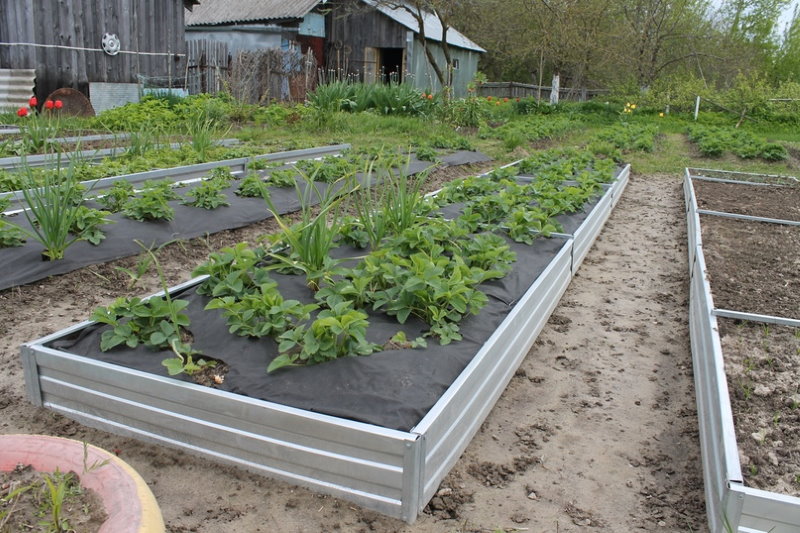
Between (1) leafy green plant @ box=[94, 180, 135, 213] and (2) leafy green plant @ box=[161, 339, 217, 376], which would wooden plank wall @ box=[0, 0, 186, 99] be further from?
(2) leafy green plant @ box=[161, 339, 217, 376]

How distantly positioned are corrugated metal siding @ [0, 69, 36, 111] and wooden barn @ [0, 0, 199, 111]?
0.43ft

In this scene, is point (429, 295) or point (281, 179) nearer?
point (429, 295)

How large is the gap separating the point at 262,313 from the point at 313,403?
1.88 ft

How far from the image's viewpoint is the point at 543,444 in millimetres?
2520

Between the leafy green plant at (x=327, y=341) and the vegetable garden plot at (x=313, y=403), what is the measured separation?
4cm

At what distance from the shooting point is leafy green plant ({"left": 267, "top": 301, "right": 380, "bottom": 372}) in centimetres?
232

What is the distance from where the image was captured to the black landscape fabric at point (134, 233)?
3.59 meters

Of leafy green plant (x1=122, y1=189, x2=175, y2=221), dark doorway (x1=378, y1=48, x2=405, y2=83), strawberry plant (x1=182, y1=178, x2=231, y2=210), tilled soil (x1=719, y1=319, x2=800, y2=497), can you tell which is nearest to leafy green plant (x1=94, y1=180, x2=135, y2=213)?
leafy green plant (x1=122, y1=189, x2=175, y2=221)

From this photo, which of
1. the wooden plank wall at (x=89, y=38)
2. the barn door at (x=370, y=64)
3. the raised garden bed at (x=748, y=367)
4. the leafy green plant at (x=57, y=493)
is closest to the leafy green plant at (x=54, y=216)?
the leafy green plant at (x=57, y=493)

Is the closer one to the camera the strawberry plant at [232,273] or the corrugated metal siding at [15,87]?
the strawberry plant at [232,273]

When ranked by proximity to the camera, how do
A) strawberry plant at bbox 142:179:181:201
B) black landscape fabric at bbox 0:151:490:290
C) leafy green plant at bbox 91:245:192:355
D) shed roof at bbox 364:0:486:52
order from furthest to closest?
shed roof at bbox 364:0:486:52, strawberry plant at bbox 142:179:181:201, black landscape fabric at bbox 0:151:490:290, leafy green plant at bbox 91:245:192:355

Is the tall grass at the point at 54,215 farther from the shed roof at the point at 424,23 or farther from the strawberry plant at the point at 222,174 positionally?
the shed roof at the point at 424,23

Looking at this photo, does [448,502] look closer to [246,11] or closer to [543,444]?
[543,444]

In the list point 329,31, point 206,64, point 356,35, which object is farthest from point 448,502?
point 329,31
